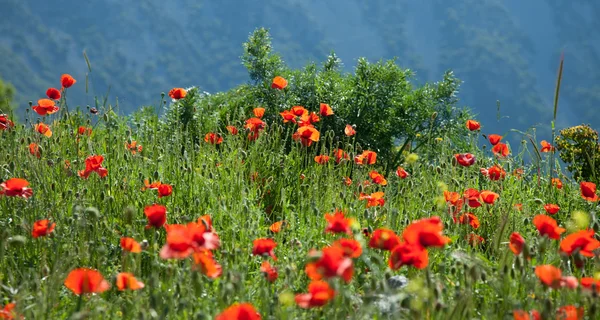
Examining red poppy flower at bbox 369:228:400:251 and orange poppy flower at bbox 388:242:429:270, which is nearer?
orange poppy flower at bbox 388:242:429:270

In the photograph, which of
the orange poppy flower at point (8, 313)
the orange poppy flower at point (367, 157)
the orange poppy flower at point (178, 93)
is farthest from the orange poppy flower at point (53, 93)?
the orange poppy flower at point (8, 313)

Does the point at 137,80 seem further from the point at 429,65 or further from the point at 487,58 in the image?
the point at 487,58

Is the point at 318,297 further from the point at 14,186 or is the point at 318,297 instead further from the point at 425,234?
the point at 14,186

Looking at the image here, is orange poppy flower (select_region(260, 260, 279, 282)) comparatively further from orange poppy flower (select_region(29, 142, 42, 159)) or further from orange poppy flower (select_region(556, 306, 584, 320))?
orange poppy flower (select_region(29, 142, 42, 159))

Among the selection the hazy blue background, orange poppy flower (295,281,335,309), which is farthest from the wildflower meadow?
the hazy blue background

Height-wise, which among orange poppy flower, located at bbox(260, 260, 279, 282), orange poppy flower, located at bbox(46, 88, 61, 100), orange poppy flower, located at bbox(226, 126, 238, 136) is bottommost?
orange poppy flower, located at bbox(260, 260, 279, 282)

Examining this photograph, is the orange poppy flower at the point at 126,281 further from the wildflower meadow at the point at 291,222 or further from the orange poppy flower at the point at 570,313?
the orange poppy flower at the point at 570,313

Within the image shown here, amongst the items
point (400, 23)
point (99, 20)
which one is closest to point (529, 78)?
point (400, 23)

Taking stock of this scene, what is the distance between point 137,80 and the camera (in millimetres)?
122938

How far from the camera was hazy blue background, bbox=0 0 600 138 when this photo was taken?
10606 centimetres

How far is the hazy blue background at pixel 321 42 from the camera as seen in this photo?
106062 mm

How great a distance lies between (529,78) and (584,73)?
8.36 meters

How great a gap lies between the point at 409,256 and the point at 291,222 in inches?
52.3

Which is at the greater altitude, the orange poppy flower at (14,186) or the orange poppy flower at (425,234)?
the orange poppy flower at (14,186)
